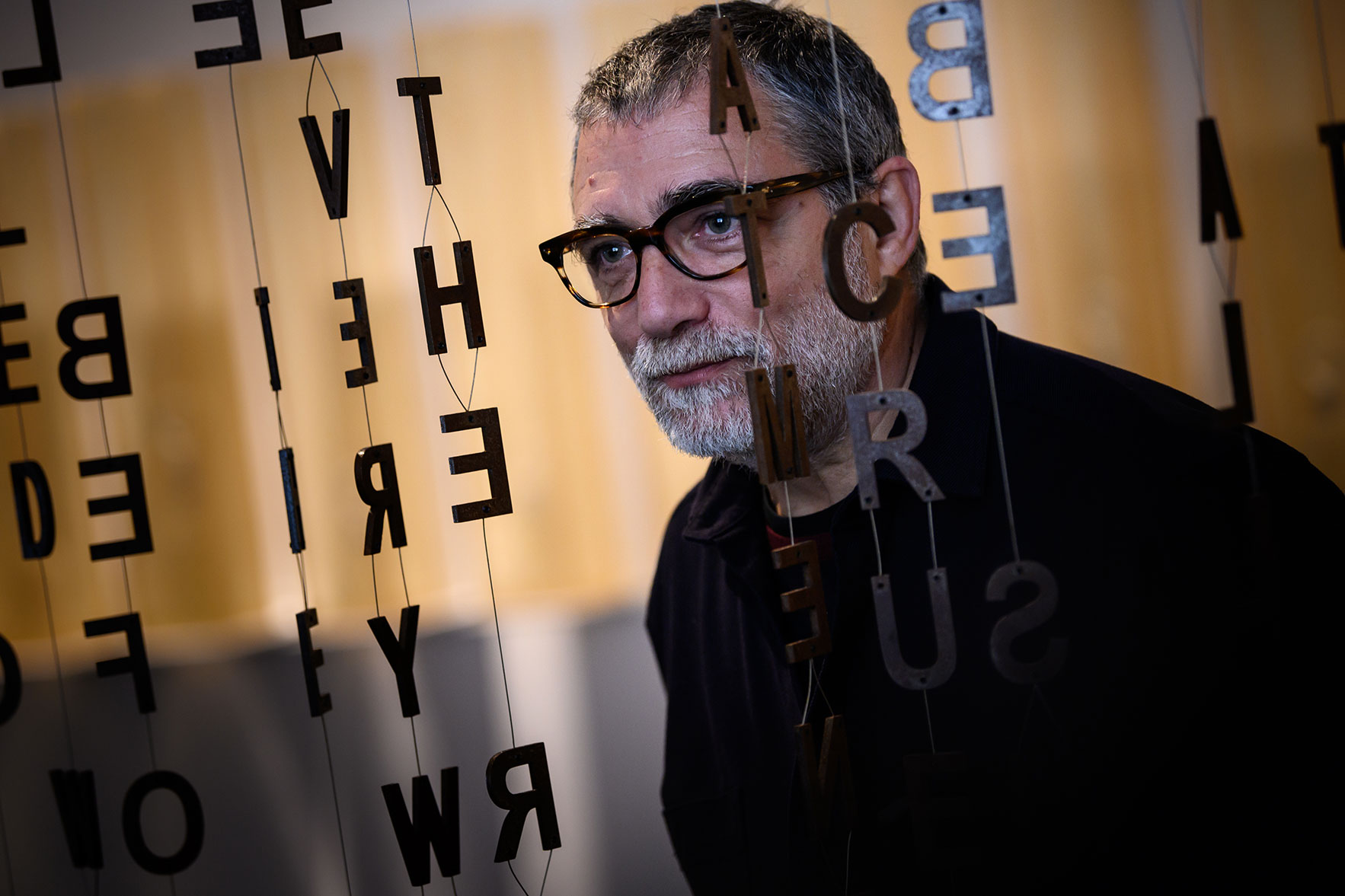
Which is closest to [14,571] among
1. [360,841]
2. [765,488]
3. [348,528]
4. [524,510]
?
[348,528]

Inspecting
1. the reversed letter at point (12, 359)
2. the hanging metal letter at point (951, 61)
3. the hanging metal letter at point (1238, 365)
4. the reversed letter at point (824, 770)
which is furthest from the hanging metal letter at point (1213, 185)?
the reversed letter at point (12, 359)

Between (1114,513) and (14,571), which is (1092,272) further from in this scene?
(14,571)

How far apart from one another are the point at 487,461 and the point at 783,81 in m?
0.54

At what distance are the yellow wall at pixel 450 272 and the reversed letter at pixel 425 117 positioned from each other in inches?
45.8

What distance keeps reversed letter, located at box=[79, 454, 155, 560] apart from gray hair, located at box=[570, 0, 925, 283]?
0.64m

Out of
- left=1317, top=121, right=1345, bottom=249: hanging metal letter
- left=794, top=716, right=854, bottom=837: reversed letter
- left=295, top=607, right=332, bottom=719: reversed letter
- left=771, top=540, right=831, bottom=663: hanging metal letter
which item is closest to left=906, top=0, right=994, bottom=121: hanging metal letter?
left=1317, top=121, right=1345, bottom=249: hanging metal letter

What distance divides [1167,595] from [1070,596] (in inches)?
3.8

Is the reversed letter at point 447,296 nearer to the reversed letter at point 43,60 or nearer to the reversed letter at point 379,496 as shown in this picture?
the reversed letter at point 379,496

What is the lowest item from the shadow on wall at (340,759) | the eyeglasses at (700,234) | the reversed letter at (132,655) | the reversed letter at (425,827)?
the shadow on wall at (340,759)

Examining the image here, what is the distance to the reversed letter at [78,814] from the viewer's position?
1.12m

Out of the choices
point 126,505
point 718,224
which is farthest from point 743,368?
point 126,505

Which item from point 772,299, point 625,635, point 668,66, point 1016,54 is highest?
point 1016,54

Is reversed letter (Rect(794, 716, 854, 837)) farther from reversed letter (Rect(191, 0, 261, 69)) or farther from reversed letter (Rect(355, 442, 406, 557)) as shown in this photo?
reversed letter (Rect(191, 0, 261, 69))

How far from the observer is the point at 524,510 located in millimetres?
2334
